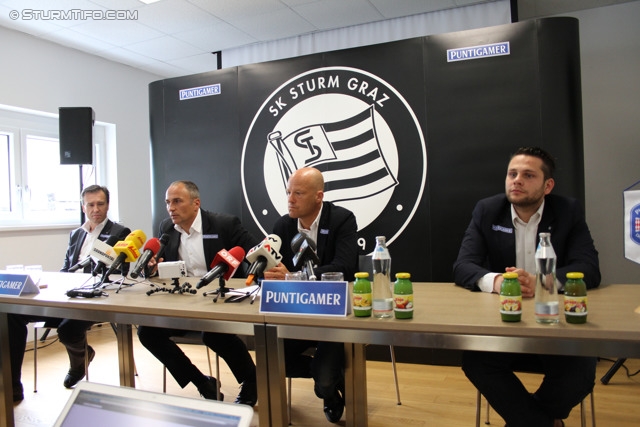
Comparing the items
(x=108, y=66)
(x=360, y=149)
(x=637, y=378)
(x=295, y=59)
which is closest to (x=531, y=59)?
(x=360, y=149)

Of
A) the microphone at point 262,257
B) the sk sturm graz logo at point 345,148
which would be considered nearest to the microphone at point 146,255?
the microphone at point 262,257

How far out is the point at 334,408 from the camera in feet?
7.70

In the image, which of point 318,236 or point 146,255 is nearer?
point 146,255

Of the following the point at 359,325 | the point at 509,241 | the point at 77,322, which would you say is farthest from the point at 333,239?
the point at 77,322

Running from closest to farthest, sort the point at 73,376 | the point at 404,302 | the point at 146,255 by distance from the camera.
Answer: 1. the point at 404,302
2. the point at 146,255
3. the point at 73,376

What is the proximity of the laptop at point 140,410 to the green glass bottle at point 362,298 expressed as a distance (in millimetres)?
720

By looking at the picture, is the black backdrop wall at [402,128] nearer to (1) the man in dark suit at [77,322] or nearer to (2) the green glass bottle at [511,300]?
(1) the man in dark suit at [77,322]

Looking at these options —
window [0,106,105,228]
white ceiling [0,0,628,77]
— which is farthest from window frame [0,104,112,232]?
white ceiling [0,0,628,77]

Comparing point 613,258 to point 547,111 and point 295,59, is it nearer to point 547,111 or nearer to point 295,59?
point 547,111

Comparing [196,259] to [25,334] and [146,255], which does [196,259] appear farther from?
[25,334]

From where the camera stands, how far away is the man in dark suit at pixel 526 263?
1541 mm

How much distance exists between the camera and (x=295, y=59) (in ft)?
11.8

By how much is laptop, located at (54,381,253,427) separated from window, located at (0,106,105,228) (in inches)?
156

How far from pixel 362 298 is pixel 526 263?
3.12ft
